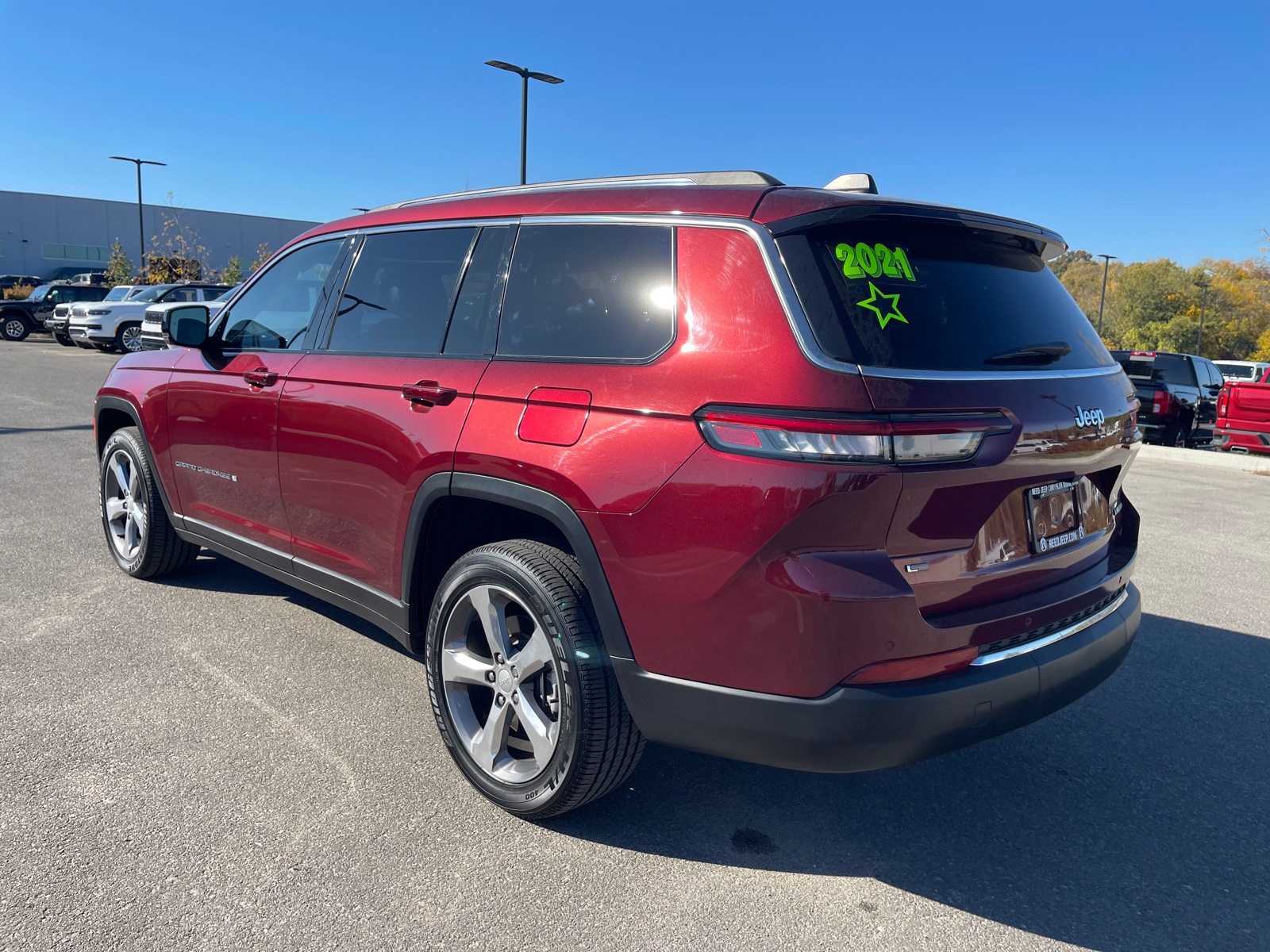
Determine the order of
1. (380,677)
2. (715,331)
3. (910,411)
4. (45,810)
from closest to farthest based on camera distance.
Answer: (910,411) → (715,331) → (45,810) → (380,677)

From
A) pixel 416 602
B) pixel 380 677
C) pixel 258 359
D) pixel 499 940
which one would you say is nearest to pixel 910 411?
pixel 499 940

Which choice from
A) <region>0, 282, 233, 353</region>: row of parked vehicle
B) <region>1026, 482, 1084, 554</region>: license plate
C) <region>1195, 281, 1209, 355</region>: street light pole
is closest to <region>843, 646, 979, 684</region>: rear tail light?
<region>1026, 482, 1084, 554</region>: license plate

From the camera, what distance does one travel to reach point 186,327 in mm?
4156

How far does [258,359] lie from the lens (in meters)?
3.92

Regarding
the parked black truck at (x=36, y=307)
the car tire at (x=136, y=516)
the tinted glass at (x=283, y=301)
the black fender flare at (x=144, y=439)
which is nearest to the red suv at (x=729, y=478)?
the tinted glass at (x=283, y=301)

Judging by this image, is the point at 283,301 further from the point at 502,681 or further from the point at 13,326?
the point at 13,326

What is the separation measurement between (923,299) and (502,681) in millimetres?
1633

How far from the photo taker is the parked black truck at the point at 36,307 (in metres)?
30.6

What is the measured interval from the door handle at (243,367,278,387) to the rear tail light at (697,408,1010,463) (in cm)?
230

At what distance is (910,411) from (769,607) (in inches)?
22.3

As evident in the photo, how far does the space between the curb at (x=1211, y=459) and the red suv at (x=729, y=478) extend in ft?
37.5

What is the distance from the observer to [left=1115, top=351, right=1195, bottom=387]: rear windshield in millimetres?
16234

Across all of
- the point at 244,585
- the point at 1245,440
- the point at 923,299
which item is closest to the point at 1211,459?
the point at 1245,440

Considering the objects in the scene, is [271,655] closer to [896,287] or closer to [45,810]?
[45,810]
